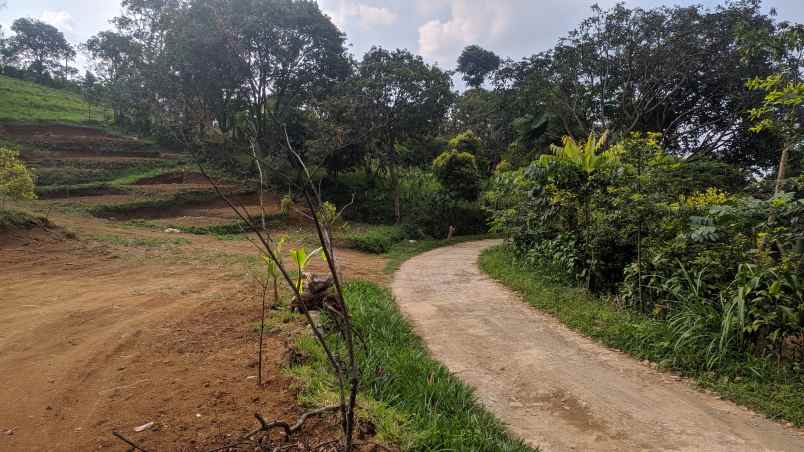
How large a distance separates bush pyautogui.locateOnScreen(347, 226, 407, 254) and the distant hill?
2217 cm

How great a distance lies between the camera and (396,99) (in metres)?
16.4

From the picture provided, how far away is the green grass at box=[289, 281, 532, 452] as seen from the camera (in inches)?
101

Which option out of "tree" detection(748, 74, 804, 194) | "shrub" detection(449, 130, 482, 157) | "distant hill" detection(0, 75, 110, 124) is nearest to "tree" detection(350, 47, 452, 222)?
"shrub" detection(449, 130, 482, 157)

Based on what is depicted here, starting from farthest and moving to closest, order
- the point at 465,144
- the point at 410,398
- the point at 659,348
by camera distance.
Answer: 1. the point at 465,144
2. the point at 659,348
3. the point at 410,398

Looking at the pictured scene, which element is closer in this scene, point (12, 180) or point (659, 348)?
point (659, 348)

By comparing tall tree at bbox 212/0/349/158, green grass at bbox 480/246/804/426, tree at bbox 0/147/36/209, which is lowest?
green grass at bbox 480/246/804/426

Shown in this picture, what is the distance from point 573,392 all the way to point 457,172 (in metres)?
13.5

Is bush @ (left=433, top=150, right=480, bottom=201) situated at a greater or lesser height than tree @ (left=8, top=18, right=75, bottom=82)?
lesser

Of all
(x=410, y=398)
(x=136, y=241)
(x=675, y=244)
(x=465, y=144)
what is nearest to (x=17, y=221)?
(x=136, y=241)

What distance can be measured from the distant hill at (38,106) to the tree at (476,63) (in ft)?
101

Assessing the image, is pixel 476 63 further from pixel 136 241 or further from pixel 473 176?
pixel 136 241

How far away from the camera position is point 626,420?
124 inches

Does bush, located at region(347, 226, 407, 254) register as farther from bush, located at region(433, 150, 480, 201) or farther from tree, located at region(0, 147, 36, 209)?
tree, located at region(0, 147, 36, 209)

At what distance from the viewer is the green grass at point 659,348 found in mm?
3326
